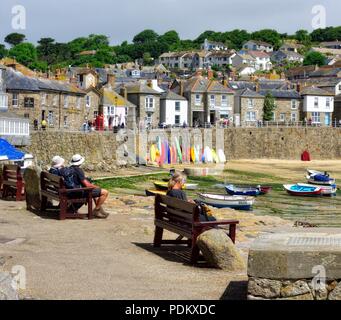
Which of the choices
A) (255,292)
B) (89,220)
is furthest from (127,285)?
(89,220)

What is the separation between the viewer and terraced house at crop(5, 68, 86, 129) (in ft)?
186

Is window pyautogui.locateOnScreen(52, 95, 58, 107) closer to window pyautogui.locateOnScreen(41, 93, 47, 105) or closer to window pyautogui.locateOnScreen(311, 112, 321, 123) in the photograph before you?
window pyautogui.locateOnScreen(41, 93, 47, 105)

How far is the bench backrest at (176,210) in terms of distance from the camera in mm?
11953

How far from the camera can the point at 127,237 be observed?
1439 centimetres

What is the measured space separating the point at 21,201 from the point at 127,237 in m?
6.28

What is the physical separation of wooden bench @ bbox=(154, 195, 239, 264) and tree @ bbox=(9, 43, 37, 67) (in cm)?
15114

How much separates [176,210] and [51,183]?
4.96 metres

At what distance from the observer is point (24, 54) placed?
171625 mm

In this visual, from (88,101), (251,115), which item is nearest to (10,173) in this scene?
(88,101)

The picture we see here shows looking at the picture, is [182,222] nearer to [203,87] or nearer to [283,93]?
[203,87]

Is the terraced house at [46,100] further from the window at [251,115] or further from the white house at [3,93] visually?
the window at [251,115]

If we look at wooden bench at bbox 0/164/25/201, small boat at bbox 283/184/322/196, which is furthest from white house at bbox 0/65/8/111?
wooden bench at bbox 0/164/25/201

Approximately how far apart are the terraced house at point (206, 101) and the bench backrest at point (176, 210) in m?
66.6
